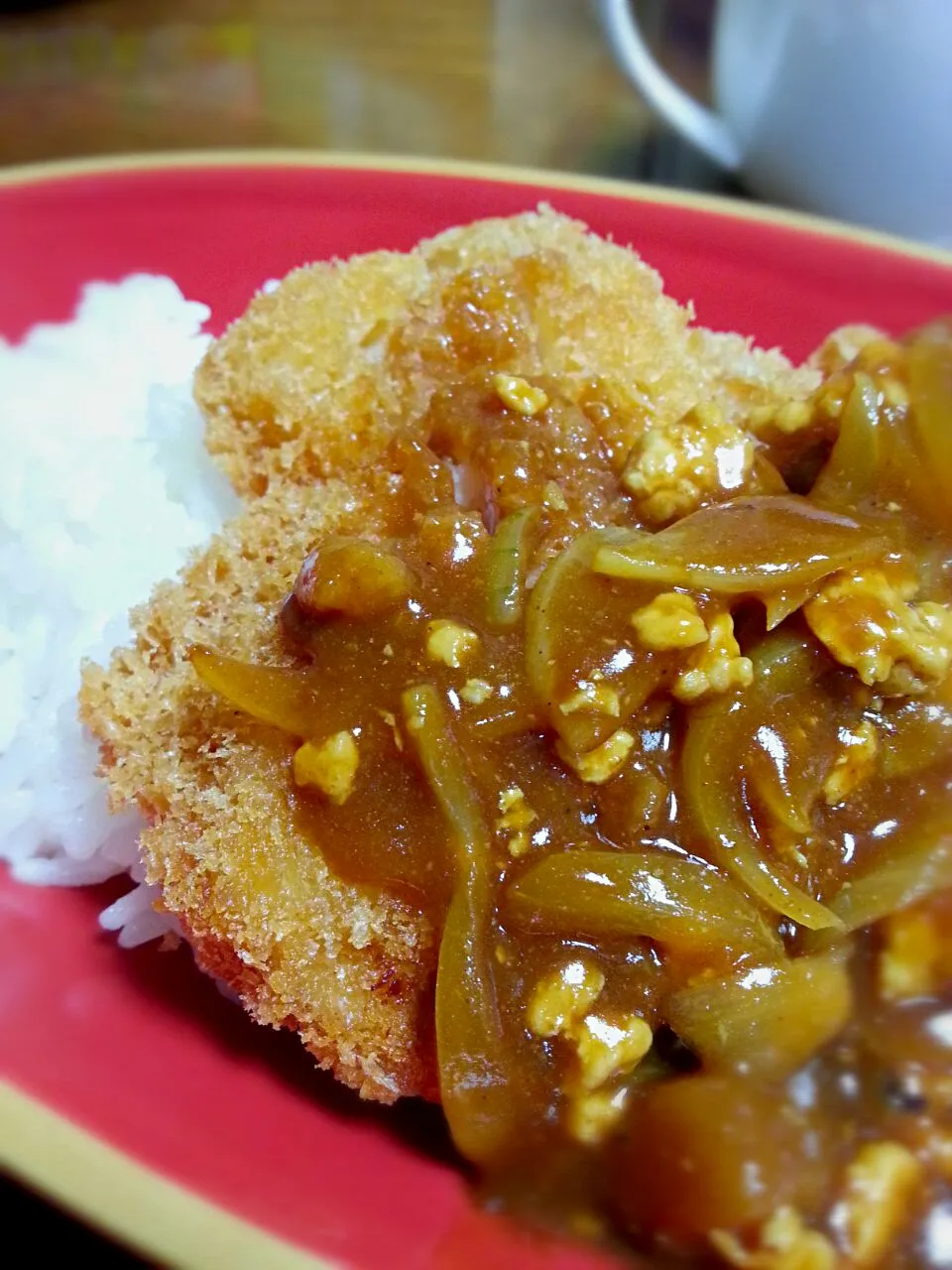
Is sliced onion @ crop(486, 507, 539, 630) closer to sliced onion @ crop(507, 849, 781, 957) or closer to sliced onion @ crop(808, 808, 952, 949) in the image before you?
sliced onion @ crop(507, 849, 781, 957)

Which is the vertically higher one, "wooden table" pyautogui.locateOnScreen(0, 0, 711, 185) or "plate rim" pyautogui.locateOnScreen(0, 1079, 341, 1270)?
"wooden table" pyautogui.locateOnScreen(0, 0, 711, 185)

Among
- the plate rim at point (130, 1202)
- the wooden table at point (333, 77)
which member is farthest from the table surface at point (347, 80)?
the plate rim at point (130, 1202)

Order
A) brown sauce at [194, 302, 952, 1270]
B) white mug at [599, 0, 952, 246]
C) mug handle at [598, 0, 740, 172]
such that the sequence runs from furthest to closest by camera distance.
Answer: mug handle at [598, 0, 740, 172]
white mug at [599, 0, 952, 246]
brown sauce at [194, 302, 952, 1270]

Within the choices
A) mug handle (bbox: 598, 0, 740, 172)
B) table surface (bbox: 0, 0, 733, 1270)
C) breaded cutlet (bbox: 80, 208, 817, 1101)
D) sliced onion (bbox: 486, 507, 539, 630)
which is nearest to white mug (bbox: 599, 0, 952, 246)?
mug handle (bbox: 598, 0, 740, 172)

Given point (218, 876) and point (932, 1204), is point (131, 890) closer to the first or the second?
point (218, 876)

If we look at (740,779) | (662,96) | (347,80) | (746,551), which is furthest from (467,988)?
(347,80)

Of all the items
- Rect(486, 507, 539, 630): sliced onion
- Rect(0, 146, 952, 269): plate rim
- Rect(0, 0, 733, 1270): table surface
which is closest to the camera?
Rect(486, 507, 539, 630): sliced onion

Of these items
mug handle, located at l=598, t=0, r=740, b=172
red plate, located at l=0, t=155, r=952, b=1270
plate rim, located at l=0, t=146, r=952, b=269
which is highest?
mug handle, located at l=598, t=0, r=740, b=172
